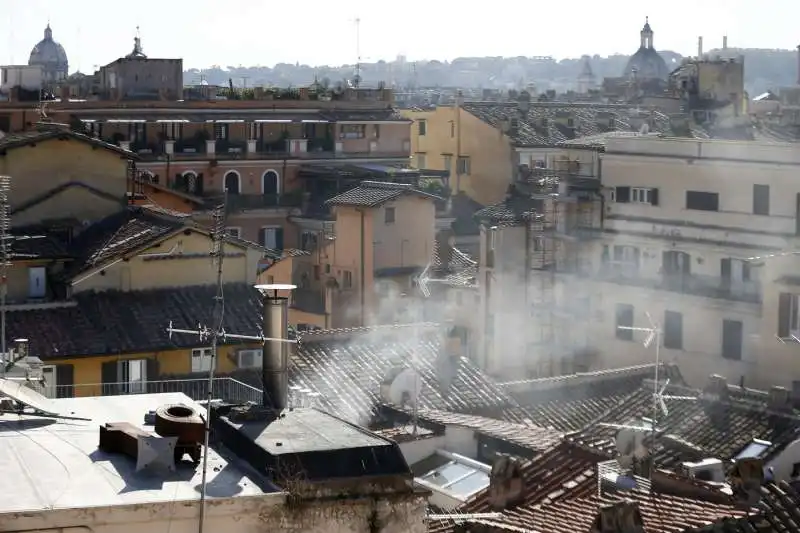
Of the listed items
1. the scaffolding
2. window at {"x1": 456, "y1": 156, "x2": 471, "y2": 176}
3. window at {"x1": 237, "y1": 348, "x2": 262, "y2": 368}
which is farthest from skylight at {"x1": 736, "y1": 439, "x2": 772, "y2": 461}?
window at {"x1": 456, "y1": 156, "x2": 471, "y2": 176}

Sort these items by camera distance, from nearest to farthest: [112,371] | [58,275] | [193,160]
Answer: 1. [112,371]
2. [58,275]
3. [193,160]

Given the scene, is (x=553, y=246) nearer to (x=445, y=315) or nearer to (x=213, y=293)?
(x=445, y=315)

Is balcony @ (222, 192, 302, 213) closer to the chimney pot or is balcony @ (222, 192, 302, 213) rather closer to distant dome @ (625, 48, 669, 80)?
the chimney pot

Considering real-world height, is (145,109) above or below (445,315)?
above

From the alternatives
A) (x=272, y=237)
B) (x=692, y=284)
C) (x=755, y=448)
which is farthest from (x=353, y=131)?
(x=755, y=448)

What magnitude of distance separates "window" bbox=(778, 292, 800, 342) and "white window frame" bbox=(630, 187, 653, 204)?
457cm

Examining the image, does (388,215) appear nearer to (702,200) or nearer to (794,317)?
(702,200)

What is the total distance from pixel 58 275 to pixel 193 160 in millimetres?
19260

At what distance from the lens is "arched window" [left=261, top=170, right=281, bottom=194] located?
41.5 m

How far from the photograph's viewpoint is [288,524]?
30.7ft

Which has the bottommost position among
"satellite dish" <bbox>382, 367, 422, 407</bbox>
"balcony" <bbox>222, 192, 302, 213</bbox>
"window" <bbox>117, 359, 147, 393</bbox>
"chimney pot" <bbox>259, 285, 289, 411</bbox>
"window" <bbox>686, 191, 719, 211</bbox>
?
"satellite dish" <bbox>382, 367, 422, 407</bbox>

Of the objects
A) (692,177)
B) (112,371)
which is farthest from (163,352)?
(692,177)

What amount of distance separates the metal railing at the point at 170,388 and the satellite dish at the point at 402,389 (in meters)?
2.67

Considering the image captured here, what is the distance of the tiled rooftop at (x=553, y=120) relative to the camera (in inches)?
1866
